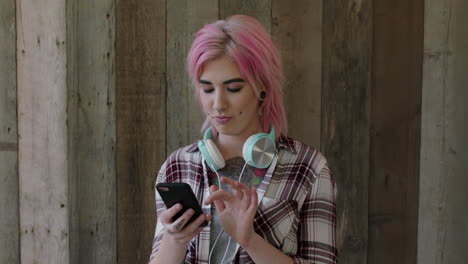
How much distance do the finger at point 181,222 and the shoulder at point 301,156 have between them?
13.8 inches

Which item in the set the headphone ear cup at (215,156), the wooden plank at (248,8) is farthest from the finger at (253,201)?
the wooden plank at (248,8)

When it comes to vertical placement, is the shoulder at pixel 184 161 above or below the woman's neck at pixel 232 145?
below

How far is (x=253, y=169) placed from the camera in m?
1.54

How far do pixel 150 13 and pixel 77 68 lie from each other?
0.36 meters

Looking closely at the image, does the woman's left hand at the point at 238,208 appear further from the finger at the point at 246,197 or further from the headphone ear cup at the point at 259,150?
the headphone ear cup at the point at 259,150

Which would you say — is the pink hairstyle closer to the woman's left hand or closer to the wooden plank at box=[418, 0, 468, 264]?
the woman's left hand

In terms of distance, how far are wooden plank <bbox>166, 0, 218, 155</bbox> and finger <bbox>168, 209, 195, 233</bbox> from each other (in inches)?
31.6

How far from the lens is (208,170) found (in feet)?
5.09

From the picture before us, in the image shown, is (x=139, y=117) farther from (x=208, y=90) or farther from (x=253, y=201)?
(x=253, y=201)

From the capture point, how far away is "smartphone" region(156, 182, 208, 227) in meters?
1.30

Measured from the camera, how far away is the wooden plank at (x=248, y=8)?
81.9 inches

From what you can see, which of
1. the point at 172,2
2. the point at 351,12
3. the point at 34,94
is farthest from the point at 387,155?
the point at 34,94

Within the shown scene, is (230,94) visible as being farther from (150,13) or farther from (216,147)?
(150,13)

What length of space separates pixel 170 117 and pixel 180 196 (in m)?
0.84
